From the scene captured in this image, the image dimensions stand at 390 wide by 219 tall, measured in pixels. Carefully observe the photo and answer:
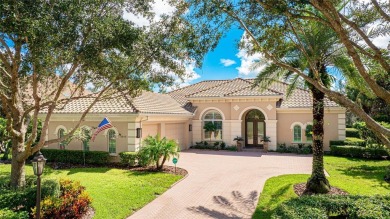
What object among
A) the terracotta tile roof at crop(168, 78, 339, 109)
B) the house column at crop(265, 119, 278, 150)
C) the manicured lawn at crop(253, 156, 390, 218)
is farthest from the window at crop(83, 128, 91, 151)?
the house column at crop(265, 119, 278, 150)

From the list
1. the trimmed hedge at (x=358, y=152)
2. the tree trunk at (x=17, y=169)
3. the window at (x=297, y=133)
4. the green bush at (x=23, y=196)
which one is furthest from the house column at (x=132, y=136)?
the trimmed hedge at (x=358, y=152)

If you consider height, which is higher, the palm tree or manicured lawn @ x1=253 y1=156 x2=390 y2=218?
the palm tree

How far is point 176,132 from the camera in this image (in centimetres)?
2469

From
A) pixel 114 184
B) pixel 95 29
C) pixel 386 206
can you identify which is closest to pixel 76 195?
pixel 114 184

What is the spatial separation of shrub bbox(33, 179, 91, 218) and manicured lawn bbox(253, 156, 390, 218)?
19.6 ft

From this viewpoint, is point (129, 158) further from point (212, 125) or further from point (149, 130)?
point (212, 125)

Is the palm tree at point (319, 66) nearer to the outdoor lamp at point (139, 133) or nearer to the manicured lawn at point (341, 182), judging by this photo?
the manicured lawn at point (341, 182)

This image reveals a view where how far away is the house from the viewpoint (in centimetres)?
1859

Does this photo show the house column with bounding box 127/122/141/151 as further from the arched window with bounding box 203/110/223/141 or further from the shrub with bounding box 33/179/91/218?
the arched window with bounding box 203/110/223/141

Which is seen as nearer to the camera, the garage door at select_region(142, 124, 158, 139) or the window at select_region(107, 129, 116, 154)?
the window at select_region(107, 129, 116, 154)

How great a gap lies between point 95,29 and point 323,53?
31.1 ft

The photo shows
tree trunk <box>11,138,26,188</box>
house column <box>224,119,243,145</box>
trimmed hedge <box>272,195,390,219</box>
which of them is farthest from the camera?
house column <box>224,119,243,145</box>

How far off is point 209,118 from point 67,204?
19391mm

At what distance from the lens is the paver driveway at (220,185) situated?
9.93m
